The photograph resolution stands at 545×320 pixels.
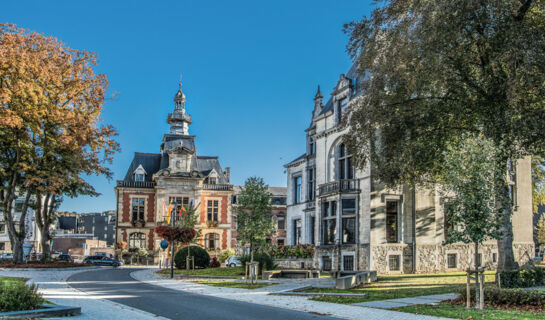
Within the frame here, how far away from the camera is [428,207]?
105ft

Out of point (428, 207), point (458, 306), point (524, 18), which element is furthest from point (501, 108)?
point (428, 207)

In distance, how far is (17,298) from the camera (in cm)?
1171

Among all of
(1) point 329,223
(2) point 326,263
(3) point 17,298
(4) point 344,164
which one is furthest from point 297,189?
(3) point 17,298

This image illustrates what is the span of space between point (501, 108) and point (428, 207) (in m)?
13.0

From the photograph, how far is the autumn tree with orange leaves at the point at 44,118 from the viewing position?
1391 inches

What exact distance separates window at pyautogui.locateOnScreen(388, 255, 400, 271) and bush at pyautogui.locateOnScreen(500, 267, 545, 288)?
10.5 meters

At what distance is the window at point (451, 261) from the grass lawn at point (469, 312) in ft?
60.0

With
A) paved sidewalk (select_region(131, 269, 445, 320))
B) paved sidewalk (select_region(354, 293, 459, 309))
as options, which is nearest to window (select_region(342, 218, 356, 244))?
paved sidewalk (select_region(131, 269, 445, 320))

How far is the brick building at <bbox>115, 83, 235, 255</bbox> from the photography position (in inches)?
2352

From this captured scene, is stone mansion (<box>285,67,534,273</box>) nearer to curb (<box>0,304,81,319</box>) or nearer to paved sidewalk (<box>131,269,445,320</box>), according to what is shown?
paved sidewalk (<box>131,269,445,320</box>)

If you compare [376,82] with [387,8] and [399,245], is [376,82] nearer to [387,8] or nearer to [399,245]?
[387,8]

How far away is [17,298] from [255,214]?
671 inches

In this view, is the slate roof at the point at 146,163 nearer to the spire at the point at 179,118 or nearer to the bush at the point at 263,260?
the spire at the point at 179,118

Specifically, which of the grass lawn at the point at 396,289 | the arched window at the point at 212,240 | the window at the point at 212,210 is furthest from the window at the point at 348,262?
the window at the point at 212,210
